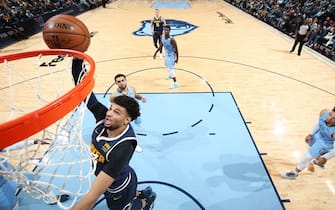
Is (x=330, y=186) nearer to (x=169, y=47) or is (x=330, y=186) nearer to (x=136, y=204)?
(x=136, y=204)

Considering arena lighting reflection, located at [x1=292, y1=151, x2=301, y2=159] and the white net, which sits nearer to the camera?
the white net

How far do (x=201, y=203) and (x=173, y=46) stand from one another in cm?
402

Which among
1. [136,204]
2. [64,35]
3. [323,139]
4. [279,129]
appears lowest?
[279,129]

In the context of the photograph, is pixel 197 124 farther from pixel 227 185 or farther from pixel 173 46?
pixel 173 46

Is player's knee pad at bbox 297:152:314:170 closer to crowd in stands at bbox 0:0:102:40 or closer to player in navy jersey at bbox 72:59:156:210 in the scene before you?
player in navy jersey at bbox 72:59:156:210

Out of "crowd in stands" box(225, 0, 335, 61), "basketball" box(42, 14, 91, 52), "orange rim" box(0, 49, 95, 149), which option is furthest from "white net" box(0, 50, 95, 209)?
"crowd in stands" box(225, 0, 335, 61)

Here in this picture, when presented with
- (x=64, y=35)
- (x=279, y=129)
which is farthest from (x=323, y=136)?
(x=64, y=35)

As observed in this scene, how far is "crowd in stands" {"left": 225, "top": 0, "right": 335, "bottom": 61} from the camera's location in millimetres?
9786

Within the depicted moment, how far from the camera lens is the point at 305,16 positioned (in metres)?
12.7

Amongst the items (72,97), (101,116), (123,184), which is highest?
(72,97)

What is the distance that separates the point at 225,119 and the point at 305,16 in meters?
10.9

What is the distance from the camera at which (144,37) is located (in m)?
11.8

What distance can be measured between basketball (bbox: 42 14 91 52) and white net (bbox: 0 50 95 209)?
0.19 metres

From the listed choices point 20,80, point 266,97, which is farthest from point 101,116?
point 20,80
